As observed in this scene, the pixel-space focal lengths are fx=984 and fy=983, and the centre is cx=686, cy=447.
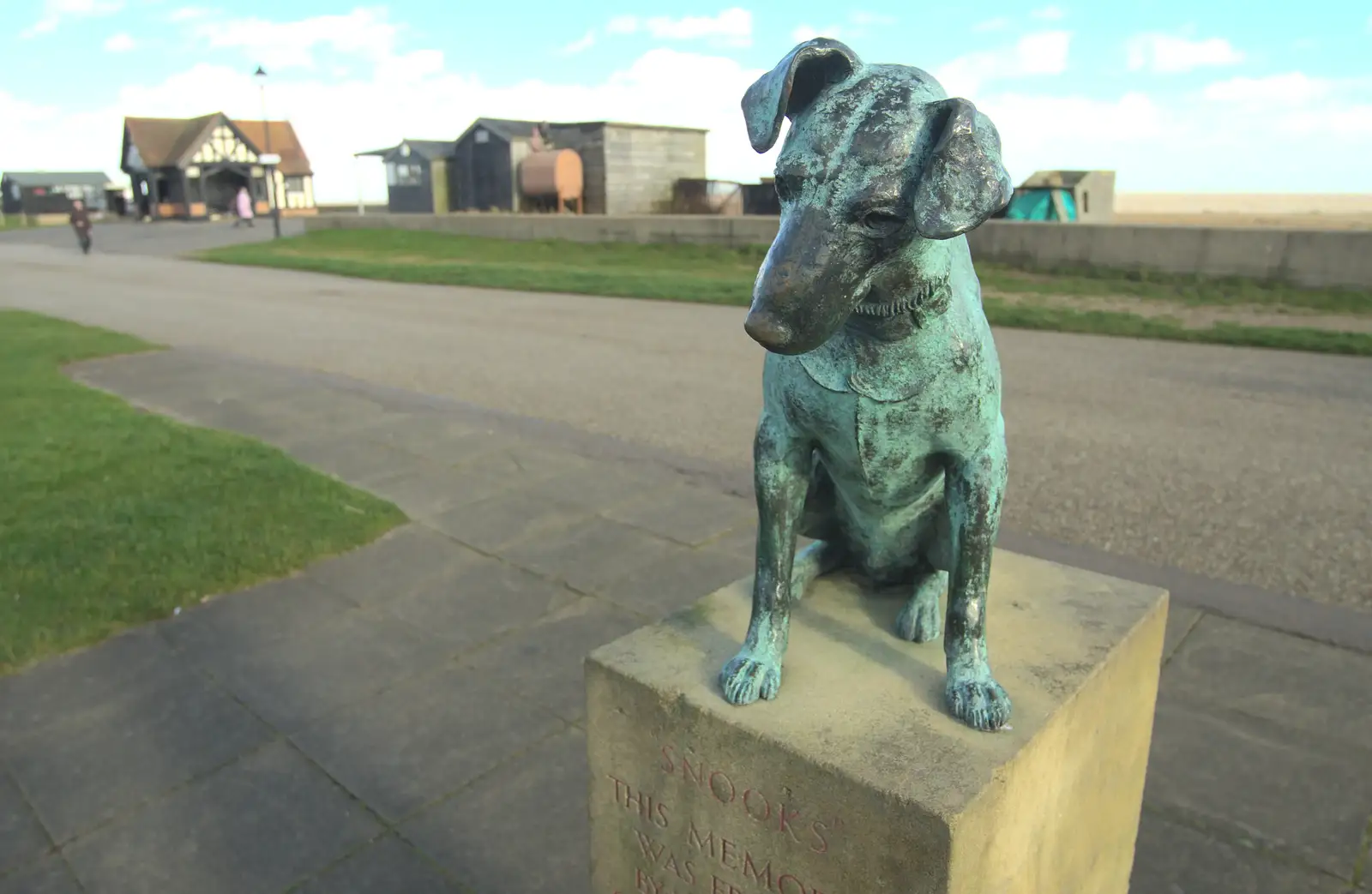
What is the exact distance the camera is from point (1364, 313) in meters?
11.7

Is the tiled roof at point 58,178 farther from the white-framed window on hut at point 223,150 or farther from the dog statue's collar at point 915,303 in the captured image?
the dog statue's collar at point 915,303

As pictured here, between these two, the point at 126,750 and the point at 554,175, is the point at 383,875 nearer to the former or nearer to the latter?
the point at 126,750

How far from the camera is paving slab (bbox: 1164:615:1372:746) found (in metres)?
3.44

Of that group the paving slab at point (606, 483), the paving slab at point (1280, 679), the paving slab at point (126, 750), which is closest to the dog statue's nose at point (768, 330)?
the paving slab at point (126, 750)

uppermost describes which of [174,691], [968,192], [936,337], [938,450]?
[968,192]

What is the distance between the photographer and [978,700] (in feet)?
6.23

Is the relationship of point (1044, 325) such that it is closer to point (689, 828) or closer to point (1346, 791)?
point (1346, 791)

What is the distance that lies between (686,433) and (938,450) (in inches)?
222

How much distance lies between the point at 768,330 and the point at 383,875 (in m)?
2.16

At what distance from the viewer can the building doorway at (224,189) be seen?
5006 cm

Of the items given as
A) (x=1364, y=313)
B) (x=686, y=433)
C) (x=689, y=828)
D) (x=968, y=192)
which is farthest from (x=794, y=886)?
(x=1364, y=313)

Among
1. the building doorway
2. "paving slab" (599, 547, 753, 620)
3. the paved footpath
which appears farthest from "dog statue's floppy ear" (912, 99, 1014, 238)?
the building doorway

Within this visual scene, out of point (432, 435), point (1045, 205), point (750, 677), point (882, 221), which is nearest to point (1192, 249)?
point (1045, 205)

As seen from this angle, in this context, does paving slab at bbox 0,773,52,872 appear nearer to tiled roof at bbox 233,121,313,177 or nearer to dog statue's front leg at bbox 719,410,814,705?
dog statue's front leg at bbox 719,410,814,705
